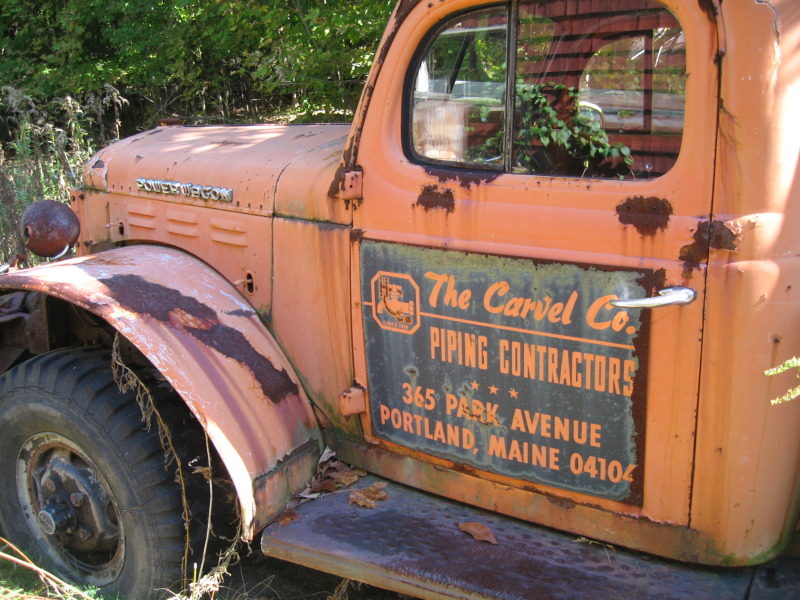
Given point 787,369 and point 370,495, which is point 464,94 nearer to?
point 787,369

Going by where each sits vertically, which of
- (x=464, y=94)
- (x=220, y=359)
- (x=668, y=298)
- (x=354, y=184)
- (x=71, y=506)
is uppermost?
(x=464, y=94)

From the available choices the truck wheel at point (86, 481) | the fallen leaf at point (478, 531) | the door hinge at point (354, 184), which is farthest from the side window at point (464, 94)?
the truck wheel at point (86, 481)

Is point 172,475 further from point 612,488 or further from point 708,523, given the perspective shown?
point 708,523

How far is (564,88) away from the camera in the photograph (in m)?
2.27

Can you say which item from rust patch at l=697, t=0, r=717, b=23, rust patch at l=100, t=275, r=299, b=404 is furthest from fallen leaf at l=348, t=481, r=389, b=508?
rust patch at l=697, t=0, r=717, b=23

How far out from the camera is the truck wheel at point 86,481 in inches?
105

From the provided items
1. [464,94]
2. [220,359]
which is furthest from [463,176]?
[220,359]

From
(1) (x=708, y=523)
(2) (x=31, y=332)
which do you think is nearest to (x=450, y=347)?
(1) (x=708, y=523)

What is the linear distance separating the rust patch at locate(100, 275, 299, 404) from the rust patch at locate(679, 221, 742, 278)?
1.43m

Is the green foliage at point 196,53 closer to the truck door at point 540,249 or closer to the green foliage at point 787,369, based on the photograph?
the truck door at point 540,249

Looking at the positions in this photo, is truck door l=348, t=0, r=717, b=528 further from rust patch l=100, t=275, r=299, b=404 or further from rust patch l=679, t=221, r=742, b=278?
rust patch l=100, t=275, r=299, b=404

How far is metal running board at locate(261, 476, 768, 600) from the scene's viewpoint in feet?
6.93

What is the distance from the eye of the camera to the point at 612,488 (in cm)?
220

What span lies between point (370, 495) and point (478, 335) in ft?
2.34
